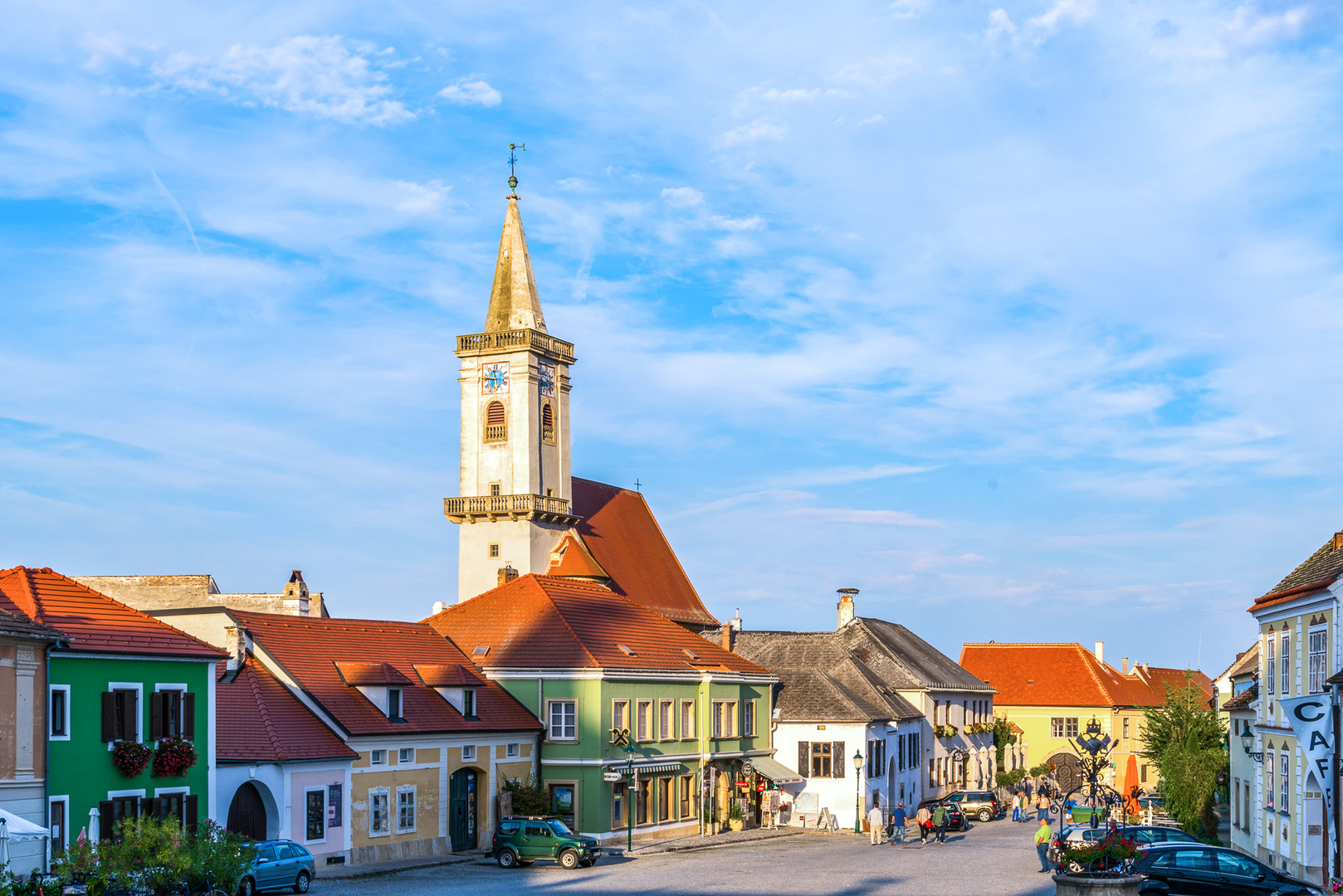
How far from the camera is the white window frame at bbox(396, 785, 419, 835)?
43.5 metres

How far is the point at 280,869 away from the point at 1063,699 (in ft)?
239

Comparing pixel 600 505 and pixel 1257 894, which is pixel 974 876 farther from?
pixel 600 505

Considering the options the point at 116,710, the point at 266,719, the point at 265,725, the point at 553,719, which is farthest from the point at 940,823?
the point at 116,710

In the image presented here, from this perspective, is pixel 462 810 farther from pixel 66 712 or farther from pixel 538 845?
pixel 66 712

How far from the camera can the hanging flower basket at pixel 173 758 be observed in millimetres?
34688

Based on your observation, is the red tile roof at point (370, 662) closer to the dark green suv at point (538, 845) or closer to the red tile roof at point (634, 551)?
the dark green suv at point (538, 845)

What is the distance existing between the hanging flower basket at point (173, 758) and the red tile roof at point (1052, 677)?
231ft

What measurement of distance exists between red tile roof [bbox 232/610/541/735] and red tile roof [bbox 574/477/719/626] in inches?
1215

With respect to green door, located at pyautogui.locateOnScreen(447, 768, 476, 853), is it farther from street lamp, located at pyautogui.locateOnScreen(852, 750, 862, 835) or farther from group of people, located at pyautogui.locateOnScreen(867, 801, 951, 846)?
street lamp, located at pyautogui.locateOnScreen(852, 750, 862, 835)

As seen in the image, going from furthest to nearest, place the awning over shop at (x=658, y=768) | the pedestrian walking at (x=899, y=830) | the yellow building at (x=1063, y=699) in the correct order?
the yellow building at (x=1063, y=699) < the pedestrian walking at (x=899, y=830) < the awning over shop at (x=658, y=768)

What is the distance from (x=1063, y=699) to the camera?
9719cm

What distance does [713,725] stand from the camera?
56.6m

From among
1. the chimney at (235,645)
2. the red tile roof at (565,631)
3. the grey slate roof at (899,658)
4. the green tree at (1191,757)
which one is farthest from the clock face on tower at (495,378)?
the green tree at (1191,757)

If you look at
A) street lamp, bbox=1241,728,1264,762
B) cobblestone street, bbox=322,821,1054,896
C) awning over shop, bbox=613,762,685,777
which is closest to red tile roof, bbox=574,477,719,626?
awning over shop, bbox=613,762,685,777
